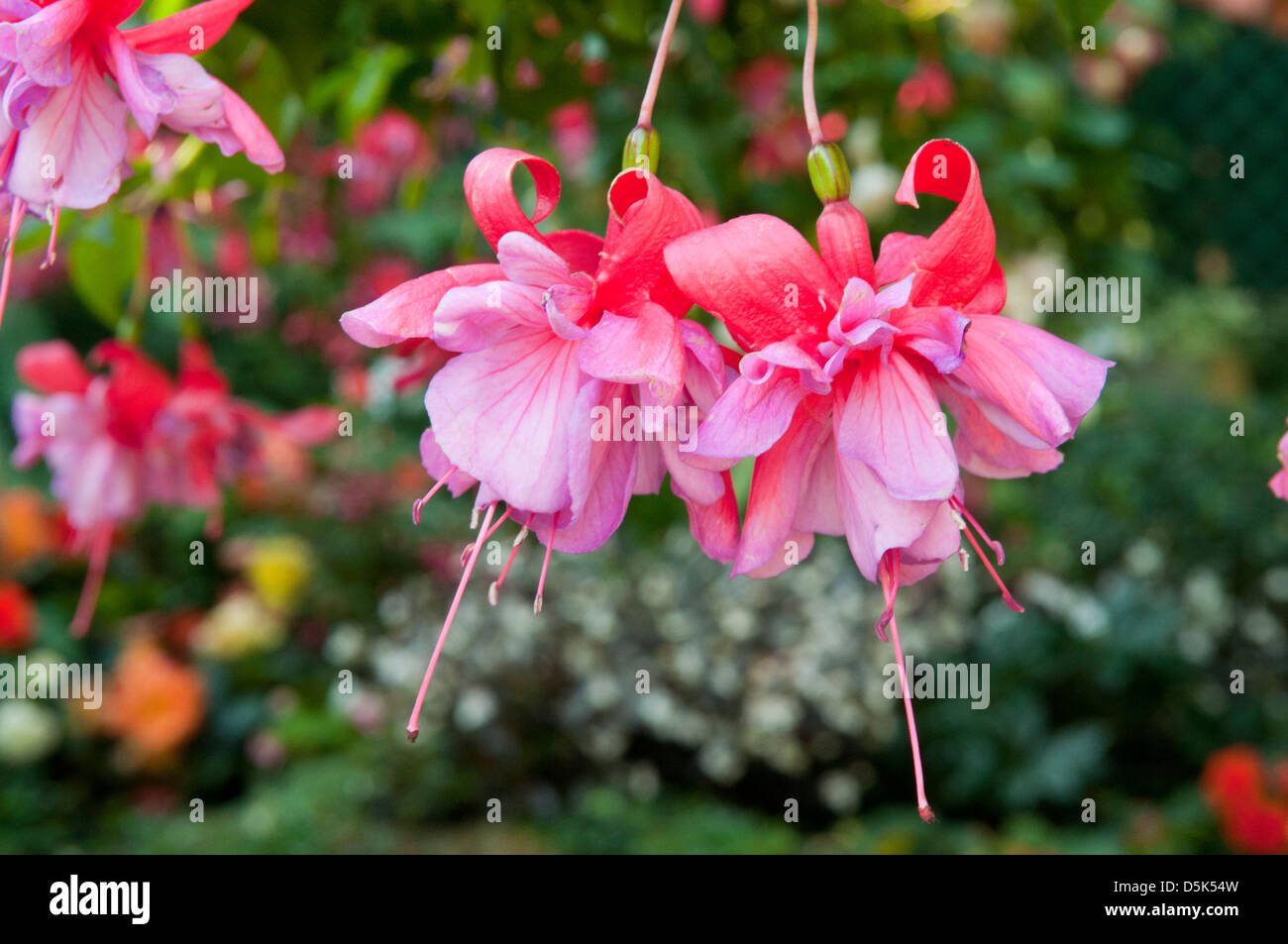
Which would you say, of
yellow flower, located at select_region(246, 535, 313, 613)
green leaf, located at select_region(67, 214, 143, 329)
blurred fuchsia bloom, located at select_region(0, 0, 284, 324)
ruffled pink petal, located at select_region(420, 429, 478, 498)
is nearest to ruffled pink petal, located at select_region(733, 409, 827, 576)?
ruffled pink petal, located at select_region(420, 429, 478, 498)

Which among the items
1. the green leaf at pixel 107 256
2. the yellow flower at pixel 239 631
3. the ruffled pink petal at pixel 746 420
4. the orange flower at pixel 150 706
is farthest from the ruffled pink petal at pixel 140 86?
the yellow flower at pixel 239 631

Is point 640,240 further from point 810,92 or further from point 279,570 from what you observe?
point 279,570

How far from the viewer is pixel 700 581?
2102mm

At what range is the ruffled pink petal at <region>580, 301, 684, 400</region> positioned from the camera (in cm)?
32

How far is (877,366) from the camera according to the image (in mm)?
344

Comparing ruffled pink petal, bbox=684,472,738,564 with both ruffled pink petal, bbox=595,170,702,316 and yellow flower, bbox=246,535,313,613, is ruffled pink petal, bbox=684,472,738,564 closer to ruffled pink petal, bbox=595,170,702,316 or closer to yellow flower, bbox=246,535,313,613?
ruffled pink petal, bbox=595,170,702,316

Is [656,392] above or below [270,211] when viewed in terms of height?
below

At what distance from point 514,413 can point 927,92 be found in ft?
3.16

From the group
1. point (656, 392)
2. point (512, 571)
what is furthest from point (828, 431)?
point (512, 571)

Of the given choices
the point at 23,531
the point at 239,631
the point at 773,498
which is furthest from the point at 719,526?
the point at 23,531
